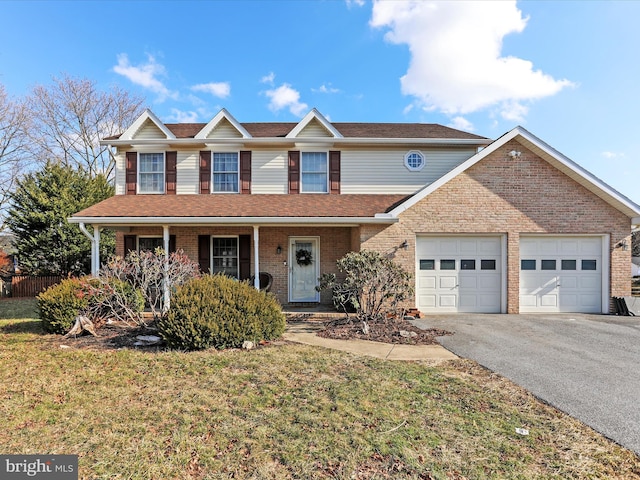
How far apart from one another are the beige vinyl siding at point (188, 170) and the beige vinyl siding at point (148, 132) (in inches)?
42.3

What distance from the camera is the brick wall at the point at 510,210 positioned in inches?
428

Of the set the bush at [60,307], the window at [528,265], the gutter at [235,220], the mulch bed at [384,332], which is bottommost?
the mulch bed at [384,332]

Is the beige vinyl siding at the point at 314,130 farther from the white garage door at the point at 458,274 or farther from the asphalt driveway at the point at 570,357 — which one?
the asphalt driveway at the point at 570,357

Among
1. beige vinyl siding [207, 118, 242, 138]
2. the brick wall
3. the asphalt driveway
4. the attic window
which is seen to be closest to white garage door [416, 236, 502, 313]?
the brick wall

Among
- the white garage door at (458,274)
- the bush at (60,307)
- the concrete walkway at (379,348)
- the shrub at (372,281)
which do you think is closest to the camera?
the concrete walkway at (379,348)

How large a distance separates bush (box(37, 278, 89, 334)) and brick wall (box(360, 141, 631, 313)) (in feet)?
26.1

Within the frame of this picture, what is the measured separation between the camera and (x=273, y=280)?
12578mm

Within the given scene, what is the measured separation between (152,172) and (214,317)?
8425 mm

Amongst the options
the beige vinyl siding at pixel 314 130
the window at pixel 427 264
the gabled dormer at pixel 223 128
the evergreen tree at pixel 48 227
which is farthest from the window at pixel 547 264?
the evergreen tree at pixel 48 227

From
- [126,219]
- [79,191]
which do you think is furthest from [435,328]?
[79,191]

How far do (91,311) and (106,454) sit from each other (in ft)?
21.7

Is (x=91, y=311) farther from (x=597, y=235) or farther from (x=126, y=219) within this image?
(x=597, y=235)

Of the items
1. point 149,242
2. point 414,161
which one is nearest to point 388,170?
point 414,161

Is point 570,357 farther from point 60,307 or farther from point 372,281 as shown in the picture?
point 60,307
